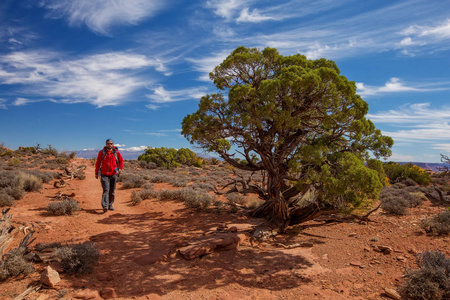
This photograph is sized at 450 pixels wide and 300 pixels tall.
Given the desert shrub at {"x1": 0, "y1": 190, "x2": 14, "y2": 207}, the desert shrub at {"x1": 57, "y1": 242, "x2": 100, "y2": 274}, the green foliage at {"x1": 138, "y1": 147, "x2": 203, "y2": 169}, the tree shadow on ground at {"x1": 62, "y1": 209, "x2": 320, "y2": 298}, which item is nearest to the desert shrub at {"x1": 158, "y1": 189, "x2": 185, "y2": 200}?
the tree shadow on ground at {"x1": 62, "y1": 209, "x2": 320, "y2": 298}

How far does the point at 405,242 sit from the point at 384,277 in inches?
91.3

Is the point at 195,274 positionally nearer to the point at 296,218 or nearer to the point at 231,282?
the point at 231,282

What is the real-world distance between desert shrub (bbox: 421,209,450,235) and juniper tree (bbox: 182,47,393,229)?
2.33 m

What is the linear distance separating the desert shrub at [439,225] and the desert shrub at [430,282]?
2.87 meters

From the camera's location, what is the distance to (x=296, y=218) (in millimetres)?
8469

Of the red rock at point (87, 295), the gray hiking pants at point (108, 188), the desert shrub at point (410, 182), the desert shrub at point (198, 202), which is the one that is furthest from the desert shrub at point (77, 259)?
the desert shrub at point (410, 182)

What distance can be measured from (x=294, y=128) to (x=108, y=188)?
6.88 m

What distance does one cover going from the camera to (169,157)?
34.2 m

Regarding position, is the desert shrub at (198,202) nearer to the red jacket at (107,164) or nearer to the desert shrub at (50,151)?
the red jacket at (107,164)

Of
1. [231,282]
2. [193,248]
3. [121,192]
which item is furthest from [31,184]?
[231,282]

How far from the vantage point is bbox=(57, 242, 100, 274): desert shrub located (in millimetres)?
4469

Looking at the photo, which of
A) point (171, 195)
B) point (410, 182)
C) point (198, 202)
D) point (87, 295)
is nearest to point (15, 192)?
point (171, 195)

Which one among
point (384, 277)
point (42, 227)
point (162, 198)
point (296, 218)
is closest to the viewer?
point (384, 277)

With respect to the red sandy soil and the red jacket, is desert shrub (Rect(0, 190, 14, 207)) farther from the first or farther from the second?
the red jacket
